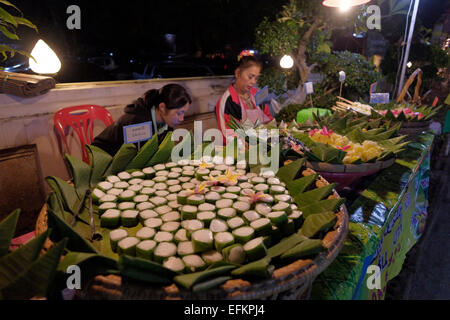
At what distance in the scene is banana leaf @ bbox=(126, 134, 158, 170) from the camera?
75.2 inches

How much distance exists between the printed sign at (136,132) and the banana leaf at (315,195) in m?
1.17

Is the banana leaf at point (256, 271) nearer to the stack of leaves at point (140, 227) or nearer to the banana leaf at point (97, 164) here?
the stack of leaves at point (140, 227)

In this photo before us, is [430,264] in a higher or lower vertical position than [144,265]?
lower

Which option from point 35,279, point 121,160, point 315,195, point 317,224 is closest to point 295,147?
point 315,195

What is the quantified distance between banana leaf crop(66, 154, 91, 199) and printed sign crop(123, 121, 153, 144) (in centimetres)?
35

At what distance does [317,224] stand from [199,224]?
51 cm

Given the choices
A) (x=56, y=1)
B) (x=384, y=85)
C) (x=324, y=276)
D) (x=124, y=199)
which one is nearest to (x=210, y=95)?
(x=56, y=1)

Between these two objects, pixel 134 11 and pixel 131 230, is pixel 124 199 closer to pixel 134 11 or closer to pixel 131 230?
pixel 131 230

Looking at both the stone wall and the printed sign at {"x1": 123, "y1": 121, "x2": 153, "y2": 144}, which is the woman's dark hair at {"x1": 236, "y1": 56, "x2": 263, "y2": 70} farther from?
the printed sign at {"x1": 123, "y1": 121, "x2": 153, "y2": 144}

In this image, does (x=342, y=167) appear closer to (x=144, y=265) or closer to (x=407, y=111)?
(x=144, y=265)

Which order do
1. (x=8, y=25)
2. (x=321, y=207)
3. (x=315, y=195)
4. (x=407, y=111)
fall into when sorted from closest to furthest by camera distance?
(x=321, y=207), (x=315, y=195), (x=8, y=25), (x=407, y=111)

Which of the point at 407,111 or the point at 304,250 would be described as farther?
the point at 407,111

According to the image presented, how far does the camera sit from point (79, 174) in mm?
1650
